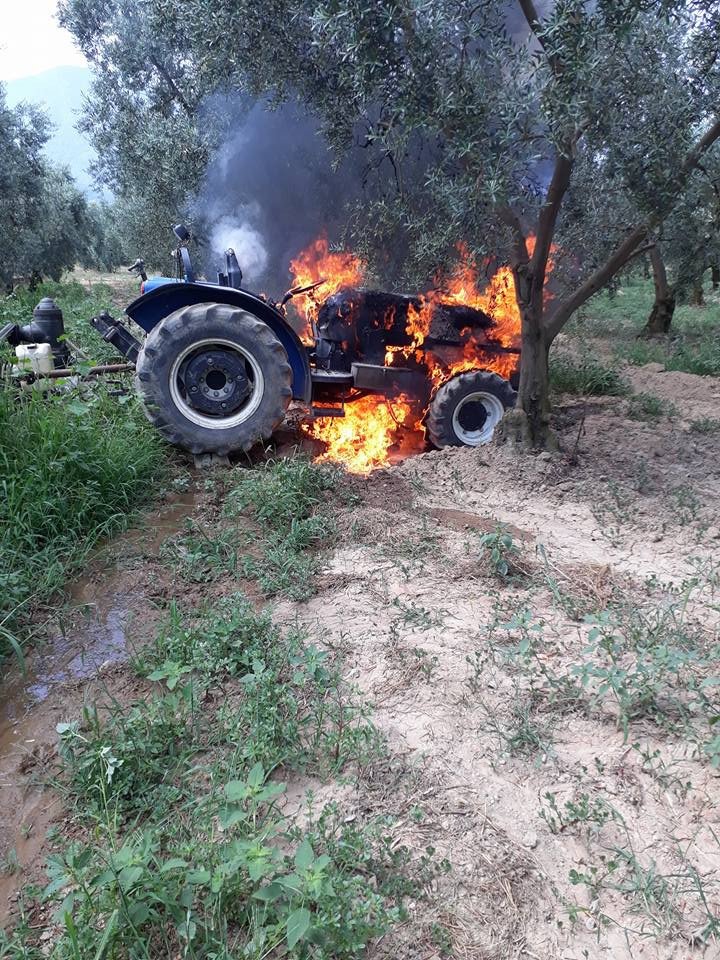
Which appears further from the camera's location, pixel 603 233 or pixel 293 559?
pixel 603 233

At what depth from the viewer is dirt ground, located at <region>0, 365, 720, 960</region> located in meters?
1.97

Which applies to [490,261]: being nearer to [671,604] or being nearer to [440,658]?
[671,604]

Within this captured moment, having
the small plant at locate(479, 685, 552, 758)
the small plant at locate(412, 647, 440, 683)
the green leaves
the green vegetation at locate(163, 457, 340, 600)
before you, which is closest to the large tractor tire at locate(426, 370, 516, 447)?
the green vegetation at locate(163, 457, 340, 600)

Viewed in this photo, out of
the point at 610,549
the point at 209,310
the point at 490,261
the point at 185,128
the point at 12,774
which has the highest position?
the point at 185,128

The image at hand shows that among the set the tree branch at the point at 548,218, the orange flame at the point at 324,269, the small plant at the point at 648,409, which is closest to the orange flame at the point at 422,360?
the tree branch at the point at 548,218

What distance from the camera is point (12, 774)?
101 inches

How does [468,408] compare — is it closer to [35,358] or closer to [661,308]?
[35,358]

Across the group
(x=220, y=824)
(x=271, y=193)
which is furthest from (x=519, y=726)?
(x=271, y=193)

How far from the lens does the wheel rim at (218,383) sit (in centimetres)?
540

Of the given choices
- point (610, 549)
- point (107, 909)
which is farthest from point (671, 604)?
point (107, 909)

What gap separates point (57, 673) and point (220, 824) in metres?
1.45

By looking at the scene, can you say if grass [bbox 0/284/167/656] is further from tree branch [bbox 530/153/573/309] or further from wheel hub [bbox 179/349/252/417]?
tree branch [bbox 530/153/573/309]

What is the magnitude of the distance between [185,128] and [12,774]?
1202cm

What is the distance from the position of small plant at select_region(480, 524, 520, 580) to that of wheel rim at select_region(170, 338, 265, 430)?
8.04 ft
